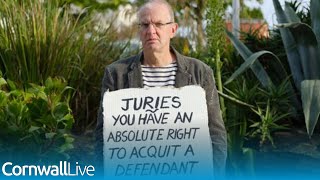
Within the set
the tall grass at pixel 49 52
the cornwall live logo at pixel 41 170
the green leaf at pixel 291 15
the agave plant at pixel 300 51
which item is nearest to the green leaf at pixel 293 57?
the agave plant at pixel 300 51

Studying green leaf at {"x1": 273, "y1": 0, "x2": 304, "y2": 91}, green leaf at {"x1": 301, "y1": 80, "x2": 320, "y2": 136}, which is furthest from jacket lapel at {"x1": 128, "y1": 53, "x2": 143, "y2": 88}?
green leaf at {"x1": 273, "y1": 0, "x2": 304, "y2": 91}

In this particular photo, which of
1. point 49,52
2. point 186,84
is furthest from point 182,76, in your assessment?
point 49,52

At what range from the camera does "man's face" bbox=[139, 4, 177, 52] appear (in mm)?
2555

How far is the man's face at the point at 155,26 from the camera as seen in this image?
255 centimetres

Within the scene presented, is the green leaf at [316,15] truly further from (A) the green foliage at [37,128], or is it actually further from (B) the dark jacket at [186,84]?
(B) the dark jacket at [186,84]

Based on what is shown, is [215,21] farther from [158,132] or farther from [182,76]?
[158,132]

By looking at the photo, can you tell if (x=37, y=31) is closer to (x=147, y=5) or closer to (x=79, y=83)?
(x=79, y=83)

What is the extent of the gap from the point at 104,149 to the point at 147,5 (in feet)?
2.15

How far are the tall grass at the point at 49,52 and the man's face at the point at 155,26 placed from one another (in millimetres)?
2989

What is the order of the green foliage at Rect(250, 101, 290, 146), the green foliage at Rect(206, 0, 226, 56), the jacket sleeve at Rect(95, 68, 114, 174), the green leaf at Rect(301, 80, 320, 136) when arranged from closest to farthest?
the jacket sleeve at Rect(95, 68, 114, 174) < the green foliage at Rect(206, 0, 226, 56) < the green leaf at Rect(301, 80, 320, 136) < the green foliage at Rect(250, 101, 290, 146)

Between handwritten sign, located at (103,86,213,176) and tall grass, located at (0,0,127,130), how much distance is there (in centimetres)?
299

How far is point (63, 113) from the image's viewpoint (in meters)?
3.74

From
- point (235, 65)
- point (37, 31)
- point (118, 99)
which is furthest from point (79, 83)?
point (118, 99)

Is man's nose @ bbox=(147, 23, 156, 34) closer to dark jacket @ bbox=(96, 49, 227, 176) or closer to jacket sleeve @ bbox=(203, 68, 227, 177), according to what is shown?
dark jacket @ bbox=(96, 49, 227, 176)
